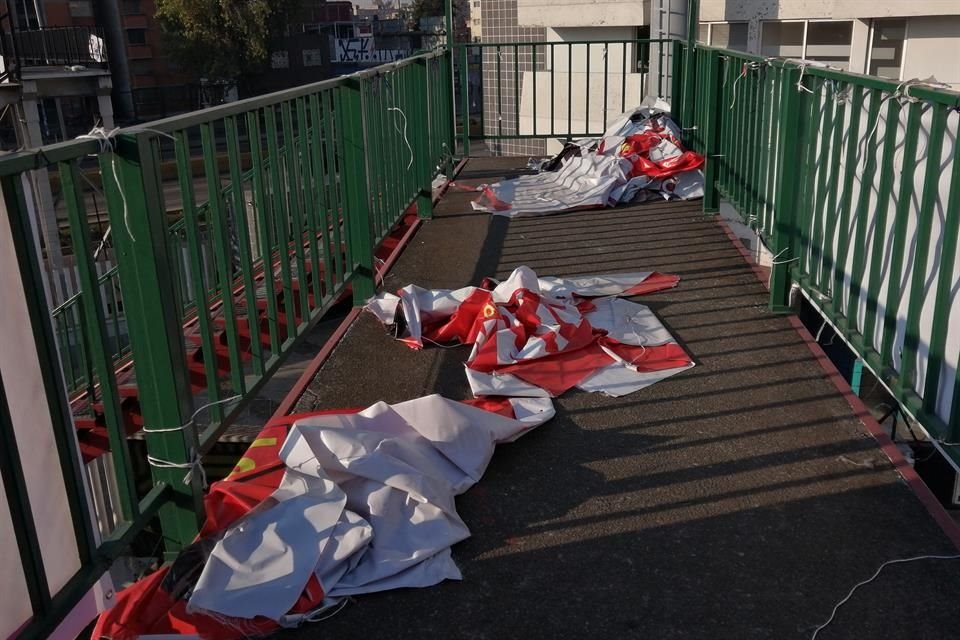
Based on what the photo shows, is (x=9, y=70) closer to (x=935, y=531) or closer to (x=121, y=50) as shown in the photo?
(x=935, y=531)

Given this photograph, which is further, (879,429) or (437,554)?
(879,429)

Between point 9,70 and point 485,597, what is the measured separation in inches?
699

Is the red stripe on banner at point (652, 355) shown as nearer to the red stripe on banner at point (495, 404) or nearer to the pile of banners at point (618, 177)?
the red stripe on banner at point (495, 404)

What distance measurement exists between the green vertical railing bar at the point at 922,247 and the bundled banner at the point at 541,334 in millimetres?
1241

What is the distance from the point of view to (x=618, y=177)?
823 centimetres

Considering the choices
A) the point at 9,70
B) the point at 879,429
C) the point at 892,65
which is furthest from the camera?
the point at 9,70

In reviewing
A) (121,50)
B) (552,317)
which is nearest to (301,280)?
(552,317)

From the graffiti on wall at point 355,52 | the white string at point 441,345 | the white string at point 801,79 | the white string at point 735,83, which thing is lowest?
the graffiti on wall at point 355,52

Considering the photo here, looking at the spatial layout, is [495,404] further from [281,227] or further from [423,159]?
[423,159]

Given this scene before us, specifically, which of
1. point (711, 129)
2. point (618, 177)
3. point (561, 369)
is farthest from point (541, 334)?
point (618, 177)

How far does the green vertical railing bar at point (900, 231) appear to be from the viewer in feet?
10.8

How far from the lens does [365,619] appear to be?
2.74 metres

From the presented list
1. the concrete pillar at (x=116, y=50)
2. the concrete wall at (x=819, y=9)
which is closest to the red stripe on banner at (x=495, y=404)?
the concrete wall at (x=819, y=9)

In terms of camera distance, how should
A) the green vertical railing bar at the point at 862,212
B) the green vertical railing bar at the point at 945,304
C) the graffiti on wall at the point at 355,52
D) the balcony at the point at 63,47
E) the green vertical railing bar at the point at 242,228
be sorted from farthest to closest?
the graffiti on wall at the point at 355,52 < the balcony at the point at 63,47 < the green vertical railing bar at the point at 862,212 < the green vertical railing bar at the point at 242,228 < the green vertical railing bar at the point at 945,304
